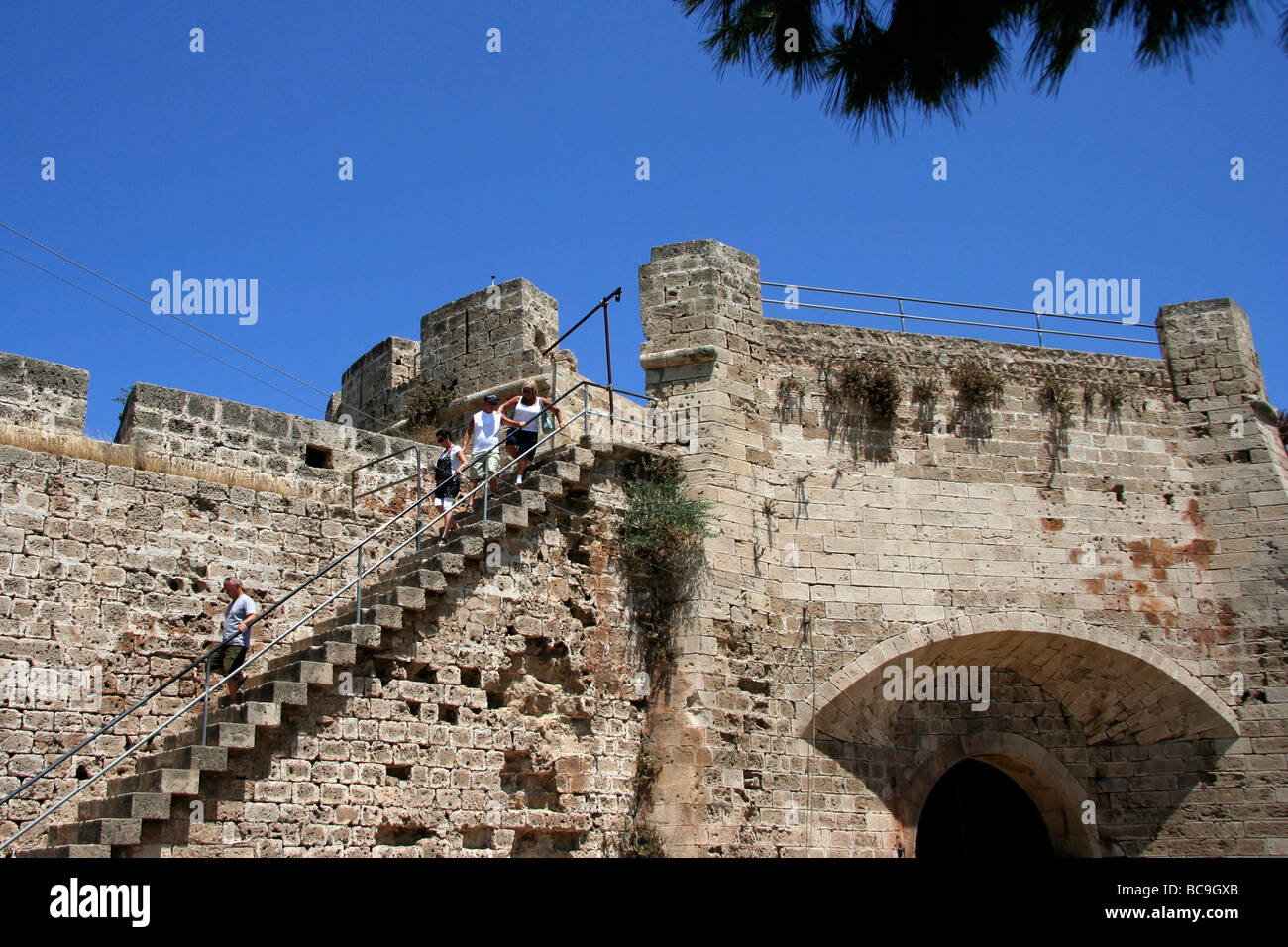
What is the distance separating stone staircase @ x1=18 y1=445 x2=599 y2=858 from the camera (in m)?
8.37

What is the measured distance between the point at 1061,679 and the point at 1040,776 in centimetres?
111

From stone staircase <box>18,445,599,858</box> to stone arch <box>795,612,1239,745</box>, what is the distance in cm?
338

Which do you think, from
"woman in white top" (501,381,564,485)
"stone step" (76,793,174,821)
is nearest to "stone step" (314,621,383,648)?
"stone step" (76,793,174,821)

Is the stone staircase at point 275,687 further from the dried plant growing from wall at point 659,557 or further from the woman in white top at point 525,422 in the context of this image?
the dried plant growing from wall at point 659,557

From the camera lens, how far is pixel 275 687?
8.98m

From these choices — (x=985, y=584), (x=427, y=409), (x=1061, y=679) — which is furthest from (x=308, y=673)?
(x=1061, y=679)

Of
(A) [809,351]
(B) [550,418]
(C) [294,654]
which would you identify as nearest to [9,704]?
(C) [294,654]

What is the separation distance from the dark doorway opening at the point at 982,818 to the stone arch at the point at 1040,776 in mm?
147

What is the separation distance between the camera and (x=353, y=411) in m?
16.7

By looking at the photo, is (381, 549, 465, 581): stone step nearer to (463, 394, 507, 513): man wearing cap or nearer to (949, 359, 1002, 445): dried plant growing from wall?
(463, 394, 507, 513): man wearing cap

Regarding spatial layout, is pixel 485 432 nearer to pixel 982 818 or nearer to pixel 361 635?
pixel 361 635

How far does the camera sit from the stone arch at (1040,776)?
13367 millimetres

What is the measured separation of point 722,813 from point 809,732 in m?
1.35
